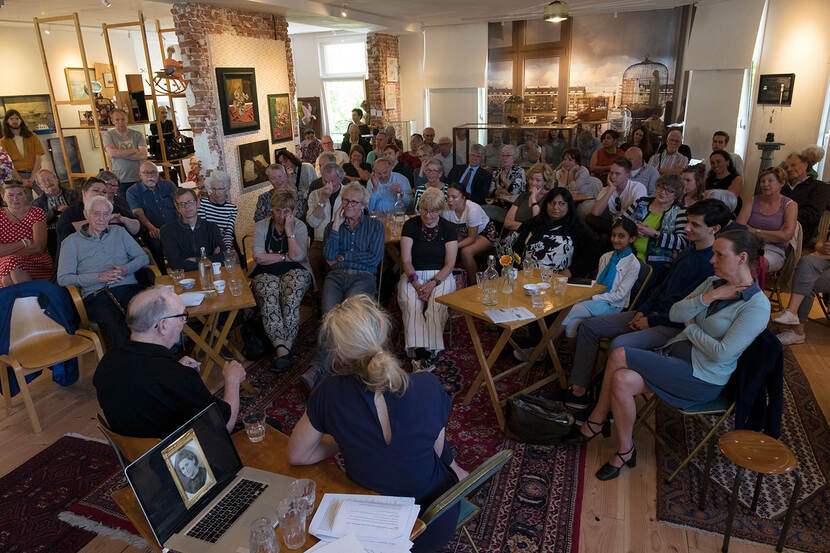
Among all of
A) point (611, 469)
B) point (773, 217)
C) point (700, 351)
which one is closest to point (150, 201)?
point (611, 469)

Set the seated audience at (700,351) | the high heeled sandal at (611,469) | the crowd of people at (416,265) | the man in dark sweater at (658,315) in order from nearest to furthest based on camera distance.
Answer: the crowd of people at (416,265), the seated audience at (700,351), the high heeled sandal at (611,469), the man in dark sweater at (658,315)

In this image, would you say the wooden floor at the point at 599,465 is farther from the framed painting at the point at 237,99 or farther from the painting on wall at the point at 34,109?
the painting on wall at the point at 34,109

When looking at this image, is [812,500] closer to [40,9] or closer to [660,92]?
[660,92]

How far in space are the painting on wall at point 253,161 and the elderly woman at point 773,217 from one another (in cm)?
618

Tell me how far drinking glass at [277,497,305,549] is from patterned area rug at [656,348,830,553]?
2.00 m

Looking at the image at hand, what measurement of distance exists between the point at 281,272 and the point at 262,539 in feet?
10.4

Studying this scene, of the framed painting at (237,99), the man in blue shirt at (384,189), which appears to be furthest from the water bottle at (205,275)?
the framed painting at (237,99)

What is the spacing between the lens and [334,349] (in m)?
1.88

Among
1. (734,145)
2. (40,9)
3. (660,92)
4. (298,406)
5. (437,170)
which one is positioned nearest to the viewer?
(298,406)

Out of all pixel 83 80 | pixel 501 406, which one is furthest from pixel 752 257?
pixel 83 80

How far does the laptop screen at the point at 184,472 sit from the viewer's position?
5.38 feet

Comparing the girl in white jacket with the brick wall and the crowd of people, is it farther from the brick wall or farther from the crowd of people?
the brick wall

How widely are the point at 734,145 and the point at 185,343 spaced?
8523 mm

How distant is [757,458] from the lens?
2.40m
